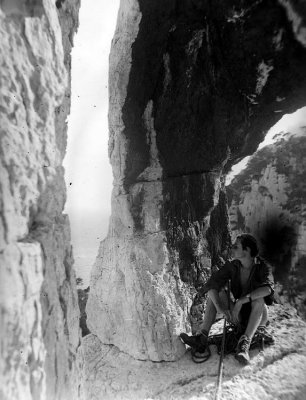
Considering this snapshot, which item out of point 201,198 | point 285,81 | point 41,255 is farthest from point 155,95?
point 41,255

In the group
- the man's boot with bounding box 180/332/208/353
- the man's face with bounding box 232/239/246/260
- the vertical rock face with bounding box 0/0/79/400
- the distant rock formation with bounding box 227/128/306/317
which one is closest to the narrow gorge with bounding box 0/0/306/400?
the vertical rock face with bounding box 0/0/79/400

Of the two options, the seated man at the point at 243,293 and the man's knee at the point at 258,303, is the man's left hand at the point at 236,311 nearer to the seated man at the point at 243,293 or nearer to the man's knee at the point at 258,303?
the seated man at the point at 243,293

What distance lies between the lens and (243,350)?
3.09 metres

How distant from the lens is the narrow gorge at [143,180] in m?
1.40

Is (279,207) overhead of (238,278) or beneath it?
overhead

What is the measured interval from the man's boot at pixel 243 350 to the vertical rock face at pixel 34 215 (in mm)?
1922

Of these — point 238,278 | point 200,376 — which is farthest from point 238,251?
point 200,376

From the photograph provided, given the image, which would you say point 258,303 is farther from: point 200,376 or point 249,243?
point 200,376

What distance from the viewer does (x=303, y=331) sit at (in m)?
3.76

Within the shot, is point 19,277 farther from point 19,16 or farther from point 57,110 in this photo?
point 19,16

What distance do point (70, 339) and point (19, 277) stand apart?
730mm

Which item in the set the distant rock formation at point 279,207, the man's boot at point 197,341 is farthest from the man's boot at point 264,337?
the distant rock formation at point 279,207

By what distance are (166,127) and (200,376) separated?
9.73 ft

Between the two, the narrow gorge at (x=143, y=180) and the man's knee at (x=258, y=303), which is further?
the man's knee at (x=258, y=303)
